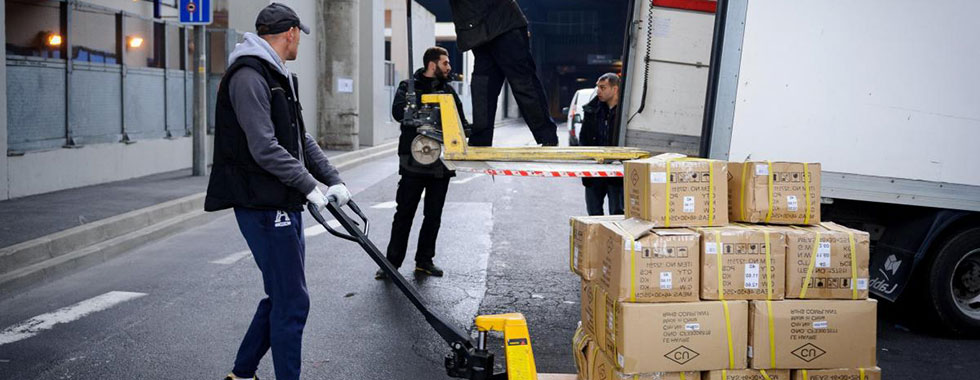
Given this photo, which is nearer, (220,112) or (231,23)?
(220,112)

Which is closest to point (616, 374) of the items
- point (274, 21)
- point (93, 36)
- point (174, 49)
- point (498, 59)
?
point (274, 21)

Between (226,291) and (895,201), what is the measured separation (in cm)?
496

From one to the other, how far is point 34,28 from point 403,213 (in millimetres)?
6914

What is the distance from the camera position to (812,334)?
4098mm

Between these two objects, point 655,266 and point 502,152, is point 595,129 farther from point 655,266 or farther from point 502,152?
point 655,266

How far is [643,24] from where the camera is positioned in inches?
265

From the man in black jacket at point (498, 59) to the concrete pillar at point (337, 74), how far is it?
16298 millimetres

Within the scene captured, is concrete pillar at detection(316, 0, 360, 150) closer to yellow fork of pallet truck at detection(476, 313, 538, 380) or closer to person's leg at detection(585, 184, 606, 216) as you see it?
person's leg at detection(585, 184, 606, 216)

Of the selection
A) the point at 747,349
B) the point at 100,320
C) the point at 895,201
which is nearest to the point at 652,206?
the point at 747,349

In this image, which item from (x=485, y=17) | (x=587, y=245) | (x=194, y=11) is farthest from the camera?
(x=194, y=11)

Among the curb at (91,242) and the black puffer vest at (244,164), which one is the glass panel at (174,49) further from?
the black puffer vest at (244,164)

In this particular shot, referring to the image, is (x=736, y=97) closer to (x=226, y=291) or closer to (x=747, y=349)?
(x=747, y=349)

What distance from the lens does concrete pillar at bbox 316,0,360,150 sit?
23.0m

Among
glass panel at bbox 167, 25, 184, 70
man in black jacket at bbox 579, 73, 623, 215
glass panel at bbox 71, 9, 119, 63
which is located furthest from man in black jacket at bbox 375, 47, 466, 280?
glass panel at bbox 167, 25, 184, 70
